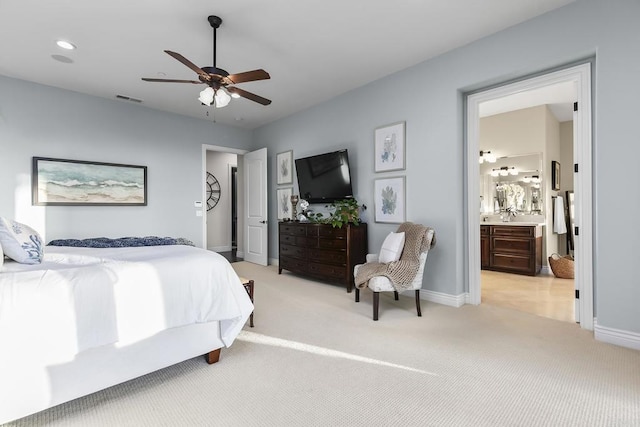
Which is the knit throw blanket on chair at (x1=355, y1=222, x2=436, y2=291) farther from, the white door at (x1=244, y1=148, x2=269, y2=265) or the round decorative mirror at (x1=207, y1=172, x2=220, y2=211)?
the round decorative mirror at (x1=207, y1=172, x2=220, y2=211)

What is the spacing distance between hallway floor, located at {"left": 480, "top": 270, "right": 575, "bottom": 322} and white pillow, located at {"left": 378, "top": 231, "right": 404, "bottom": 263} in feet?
4.23

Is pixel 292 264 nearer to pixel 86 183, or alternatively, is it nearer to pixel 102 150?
pixel 86 183

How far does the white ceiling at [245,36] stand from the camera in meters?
2.63

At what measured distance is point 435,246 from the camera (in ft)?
11.8

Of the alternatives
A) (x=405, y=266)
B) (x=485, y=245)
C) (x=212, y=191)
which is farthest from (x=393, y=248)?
(x=212, y=191)

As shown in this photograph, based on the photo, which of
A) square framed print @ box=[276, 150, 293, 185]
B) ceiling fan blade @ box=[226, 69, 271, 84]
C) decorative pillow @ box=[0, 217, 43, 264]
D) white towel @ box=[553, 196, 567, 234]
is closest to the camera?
decorative pillow @ box=[0, 217, 43, 264]

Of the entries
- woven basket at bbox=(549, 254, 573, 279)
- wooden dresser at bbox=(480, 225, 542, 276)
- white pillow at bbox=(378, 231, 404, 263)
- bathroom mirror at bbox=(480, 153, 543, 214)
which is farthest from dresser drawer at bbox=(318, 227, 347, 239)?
woven basket at bbox=(549, 254, 573, 279)

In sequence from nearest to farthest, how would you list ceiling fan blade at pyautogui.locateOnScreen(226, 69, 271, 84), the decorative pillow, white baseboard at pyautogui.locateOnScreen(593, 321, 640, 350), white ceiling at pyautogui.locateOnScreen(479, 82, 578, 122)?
the decorative pillow < white baseboard at pyautogui.locateOnScreen(593, 321, 640, 350) < ceiling fan blade at pyautogui.locateOnScreen(226, 69, 271, 84) < white ceiling at pyautogui.locateOnScreen(479, 82, 578, 122)

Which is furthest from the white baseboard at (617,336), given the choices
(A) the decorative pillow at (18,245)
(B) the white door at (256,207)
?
(B) the white door at (256,207)

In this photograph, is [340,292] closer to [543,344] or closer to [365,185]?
[365,185]

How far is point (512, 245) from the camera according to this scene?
16.5 ft

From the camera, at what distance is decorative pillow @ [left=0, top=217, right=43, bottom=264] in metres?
1.79

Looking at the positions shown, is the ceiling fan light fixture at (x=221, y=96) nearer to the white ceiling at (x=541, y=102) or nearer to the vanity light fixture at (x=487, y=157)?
the white ceiling at (x=541, y=102)

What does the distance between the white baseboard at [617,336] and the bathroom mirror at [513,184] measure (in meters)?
3.29
